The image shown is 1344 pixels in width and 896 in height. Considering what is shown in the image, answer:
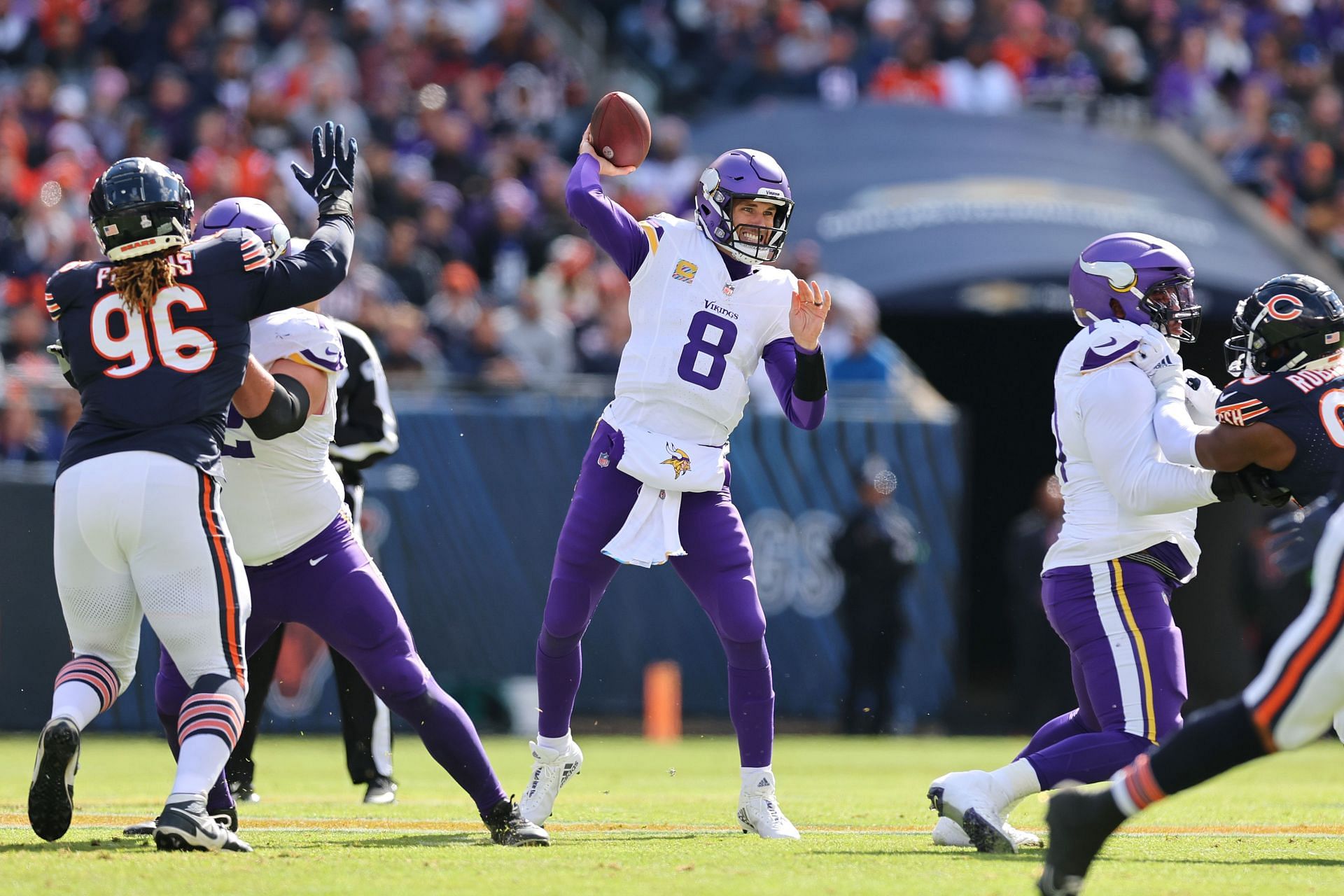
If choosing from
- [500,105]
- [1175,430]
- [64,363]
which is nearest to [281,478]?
[64,363]

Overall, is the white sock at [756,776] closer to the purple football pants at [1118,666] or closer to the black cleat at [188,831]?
the purple football pants at [1118,666]

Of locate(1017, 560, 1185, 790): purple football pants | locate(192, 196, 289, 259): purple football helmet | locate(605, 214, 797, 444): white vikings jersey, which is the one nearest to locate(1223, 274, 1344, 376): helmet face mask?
locate(1017, 560, 1185, 790): purple football pants

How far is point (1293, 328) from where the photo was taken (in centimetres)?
Answer: 601

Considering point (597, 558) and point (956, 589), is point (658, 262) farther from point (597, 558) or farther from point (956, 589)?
point (956, 589)

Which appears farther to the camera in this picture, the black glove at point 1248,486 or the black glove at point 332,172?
the black glove at point 332,172

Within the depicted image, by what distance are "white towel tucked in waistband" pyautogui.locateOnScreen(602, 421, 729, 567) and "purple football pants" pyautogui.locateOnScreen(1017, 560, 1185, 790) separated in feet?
4.42

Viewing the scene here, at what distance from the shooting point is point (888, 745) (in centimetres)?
1307

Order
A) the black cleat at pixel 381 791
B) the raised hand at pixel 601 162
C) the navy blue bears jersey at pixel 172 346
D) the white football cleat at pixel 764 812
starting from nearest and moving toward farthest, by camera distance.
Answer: the navy blue bears jersey at pixel 172 346, the white football cleat at pixel 764 812, the raised hand at pixel 601 162, the black cleat at pixel 381 791

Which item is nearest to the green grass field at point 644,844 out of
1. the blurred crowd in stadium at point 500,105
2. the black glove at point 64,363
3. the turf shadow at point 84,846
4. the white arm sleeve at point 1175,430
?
the turf shadow at point 84,846

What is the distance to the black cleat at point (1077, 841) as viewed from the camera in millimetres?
4723

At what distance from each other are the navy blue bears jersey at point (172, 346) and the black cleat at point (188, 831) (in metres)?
0.98

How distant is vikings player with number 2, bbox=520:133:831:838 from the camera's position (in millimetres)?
6574

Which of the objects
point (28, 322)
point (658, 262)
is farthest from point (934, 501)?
point (658, 262)

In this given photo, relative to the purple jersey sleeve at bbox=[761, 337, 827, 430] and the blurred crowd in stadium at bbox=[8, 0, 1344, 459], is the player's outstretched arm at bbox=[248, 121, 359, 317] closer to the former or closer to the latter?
the purple jersey sleeve at bbox=[761, 337, 827, 430]
